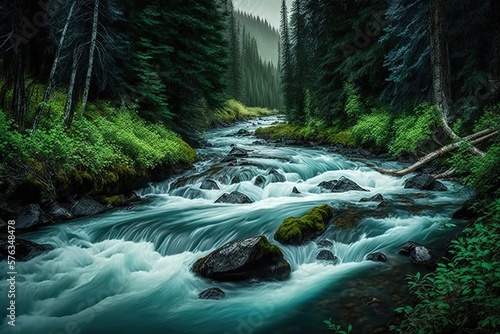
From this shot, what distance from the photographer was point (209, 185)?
12.5 meters

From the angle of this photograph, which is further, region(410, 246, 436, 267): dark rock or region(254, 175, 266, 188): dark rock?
region(254, 175, 266, 188): dark rock

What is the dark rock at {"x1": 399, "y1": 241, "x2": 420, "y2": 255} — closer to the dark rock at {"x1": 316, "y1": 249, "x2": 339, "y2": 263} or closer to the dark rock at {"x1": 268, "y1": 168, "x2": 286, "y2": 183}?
the dark rock at {"x1": 316, "y1": 249, "x2": 339, "y2": 263}

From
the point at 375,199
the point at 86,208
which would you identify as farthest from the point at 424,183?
the point at 86,208

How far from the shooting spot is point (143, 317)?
524 centimetres

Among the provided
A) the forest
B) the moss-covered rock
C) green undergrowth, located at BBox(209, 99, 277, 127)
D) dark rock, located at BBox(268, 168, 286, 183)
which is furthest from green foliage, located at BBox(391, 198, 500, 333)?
green undergrowth, located at BBox(209, 99, 277, 127)

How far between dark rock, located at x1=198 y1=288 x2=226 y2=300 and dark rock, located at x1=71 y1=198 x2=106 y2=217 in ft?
18.2

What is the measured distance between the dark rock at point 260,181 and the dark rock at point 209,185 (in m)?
1.64

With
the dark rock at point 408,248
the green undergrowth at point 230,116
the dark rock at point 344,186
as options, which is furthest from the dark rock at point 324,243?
the green undergrowth at point 230,116

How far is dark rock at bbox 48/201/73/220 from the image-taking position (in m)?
8.52

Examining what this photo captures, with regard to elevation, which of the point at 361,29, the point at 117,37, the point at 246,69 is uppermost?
the point at 246,69

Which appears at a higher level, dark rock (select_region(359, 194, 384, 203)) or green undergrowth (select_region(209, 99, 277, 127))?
green undergrowth (select_region(209, 99, 277, 127))

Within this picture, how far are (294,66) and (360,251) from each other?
30150 millimetres

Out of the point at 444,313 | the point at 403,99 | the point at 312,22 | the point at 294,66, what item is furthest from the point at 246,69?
the point at 444,313

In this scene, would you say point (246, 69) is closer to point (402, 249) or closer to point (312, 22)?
point (312, 22)
